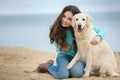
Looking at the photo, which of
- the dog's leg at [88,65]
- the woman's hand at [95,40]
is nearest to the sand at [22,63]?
the dog's leg at [88,65]

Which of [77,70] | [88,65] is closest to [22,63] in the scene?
[77,70]

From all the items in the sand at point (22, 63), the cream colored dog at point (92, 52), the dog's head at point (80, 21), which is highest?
the dog's head at point (80, 21)

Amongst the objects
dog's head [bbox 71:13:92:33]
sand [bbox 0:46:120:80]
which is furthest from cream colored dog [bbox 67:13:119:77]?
sand [bbox 0:46:120:80]

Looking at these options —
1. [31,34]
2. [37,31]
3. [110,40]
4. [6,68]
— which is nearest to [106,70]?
[6,68]

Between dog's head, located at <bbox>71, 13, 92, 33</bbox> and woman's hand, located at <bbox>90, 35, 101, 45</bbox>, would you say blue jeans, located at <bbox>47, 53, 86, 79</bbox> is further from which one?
dog's head, located at <bbox>71, 13, 92, 33</bbox>

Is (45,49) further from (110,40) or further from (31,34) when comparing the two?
(31,34)

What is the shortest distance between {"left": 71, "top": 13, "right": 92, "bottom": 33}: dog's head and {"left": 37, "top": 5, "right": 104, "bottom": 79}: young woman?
6.4 inches

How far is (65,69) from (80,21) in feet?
2.09

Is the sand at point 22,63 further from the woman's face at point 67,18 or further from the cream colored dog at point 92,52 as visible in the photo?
the woman's face at point 67,18

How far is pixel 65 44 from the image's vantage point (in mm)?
4672

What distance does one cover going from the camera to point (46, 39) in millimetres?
8344

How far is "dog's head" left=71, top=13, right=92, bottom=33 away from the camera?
4.33 meters

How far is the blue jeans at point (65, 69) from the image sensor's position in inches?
179

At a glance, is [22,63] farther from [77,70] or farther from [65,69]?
[77,70]
